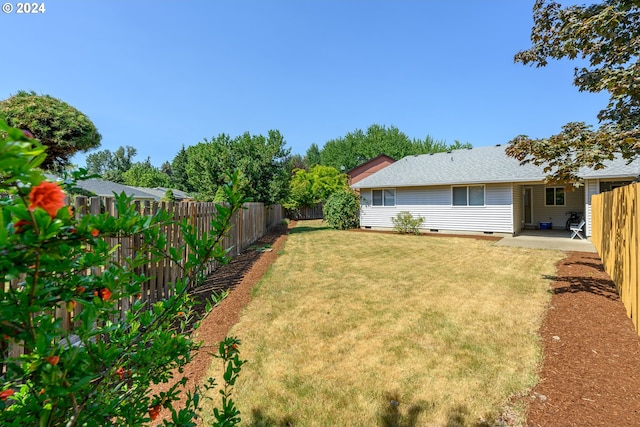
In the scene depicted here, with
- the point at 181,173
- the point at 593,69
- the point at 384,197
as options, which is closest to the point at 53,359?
the point at 593,69

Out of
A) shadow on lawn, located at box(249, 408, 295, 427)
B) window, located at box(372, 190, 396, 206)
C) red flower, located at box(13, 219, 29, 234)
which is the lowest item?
shadow on lawn, located at box(249, 408, 295, 427)

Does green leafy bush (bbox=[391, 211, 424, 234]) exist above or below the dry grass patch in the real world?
above

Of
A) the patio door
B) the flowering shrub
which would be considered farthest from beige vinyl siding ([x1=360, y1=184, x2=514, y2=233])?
the flowering shrub

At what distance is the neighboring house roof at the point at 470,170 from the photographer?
41.0ft

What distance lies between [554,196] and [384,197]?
31.9 ft

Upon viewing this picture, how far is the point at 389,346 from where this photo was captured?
12.5ft

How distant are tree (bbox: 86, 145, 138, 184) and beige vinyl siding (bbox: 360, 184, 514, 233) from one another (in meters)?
65.4

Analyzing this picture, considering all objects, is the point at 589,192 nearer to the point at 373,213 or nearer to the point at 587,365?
the point at 373,213

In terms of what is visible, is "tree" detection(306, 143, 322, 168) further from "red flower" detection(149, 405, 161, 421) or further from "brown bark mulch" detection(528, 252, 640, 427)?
"red flower" detection(149, 405, 161, 421)

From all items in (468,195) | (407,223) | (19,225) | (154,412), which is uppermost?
(468,195)

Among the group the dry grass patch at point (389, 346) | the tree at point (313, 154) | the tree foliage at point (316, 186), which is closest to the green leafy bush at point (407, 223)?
the dry grass patch at point (389, 346)

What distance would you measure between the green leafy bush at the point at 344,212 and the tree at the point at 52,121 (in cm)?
1327

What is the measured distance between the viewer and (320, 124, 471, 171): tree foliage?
53.6 m

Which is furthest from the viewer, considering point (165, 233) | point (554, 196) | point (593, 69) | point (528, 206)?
point (528, 206)
